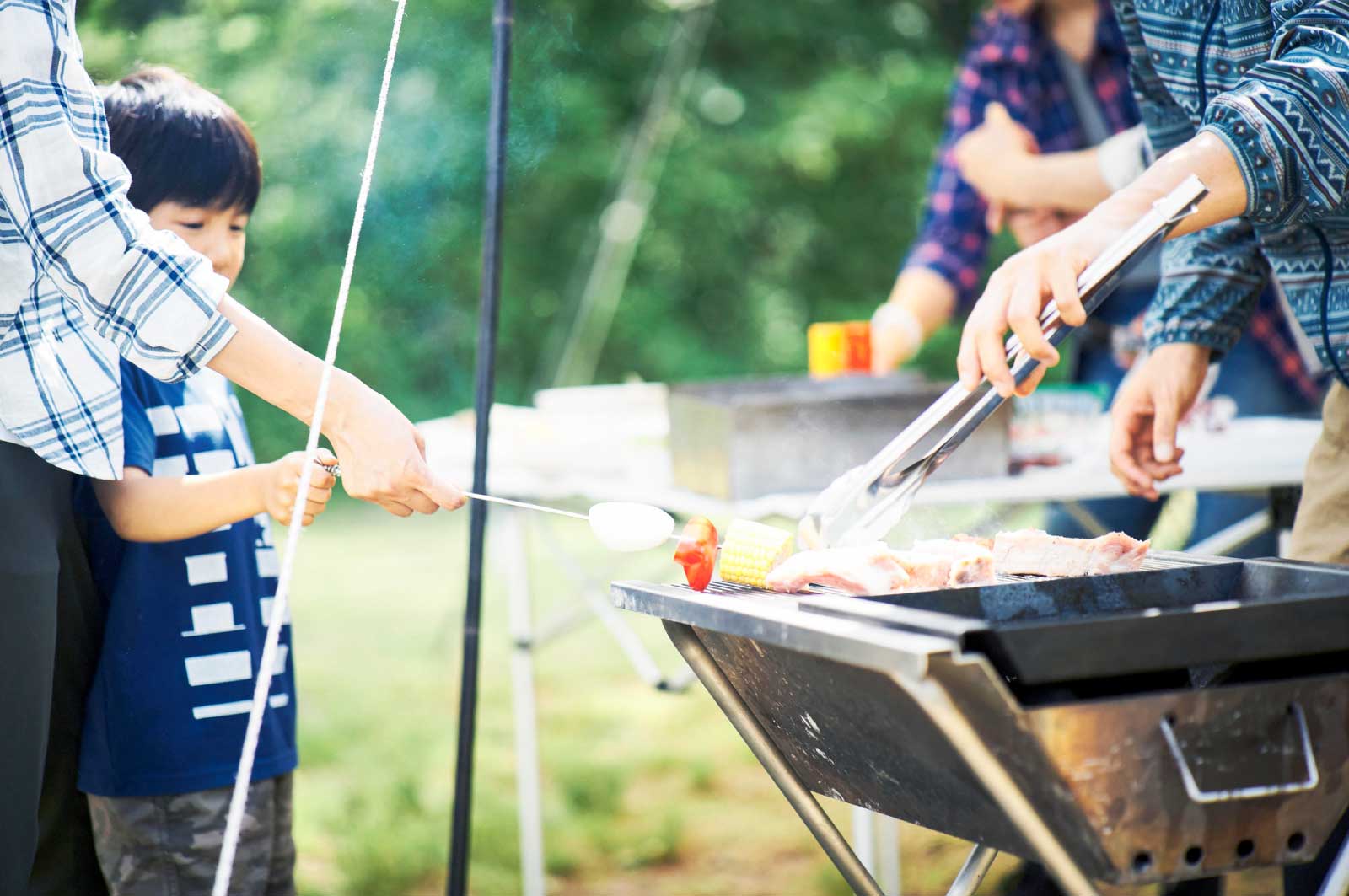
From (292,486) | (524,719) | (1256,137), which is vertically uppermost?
(1256,137)

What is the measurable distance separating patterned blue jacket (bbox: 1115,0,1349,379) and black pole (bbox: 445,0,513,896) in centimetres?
91

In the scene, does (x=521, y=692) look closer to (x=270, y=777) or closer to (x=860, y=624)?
(x=270, y=777)

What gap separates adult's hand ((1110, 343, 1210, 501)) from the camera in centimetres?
187

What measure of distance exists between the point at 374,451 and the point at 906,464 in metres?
0.59

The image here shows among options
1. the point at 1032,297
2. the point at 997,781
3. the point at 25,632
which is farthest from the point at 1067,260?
the point at 25,632

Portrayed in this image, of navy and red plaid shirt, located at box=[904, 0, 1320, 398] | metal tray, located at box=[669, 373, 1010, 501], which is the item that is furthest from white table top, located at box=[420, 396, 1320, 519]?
navy and red plaid shirt, located at box=[904, 0, 1320, 398]

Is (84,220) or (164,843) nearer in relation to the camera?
(84,220)

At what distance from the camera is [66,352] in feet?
4.81

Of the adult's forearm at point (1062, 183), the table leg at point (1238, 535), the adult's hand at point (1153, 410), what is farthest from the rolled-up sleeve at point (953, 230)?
the adult's hand at point (1153, 410)

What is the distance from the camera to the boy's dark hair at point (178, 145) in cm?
165

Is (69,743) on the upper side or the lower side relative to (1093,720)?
lower

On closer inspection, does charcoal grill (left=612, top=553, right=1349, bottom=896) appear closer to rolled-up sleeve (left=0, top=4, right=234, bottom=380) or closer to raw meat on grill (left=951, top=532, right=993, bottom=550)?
raw meat on grill (left=951, top=532, right=993, bottom=550)

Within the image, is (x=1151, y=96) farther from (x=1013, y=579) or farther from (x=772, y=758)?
(x=772, y=758)

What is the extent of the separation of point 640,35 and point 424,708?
15.5 ft
